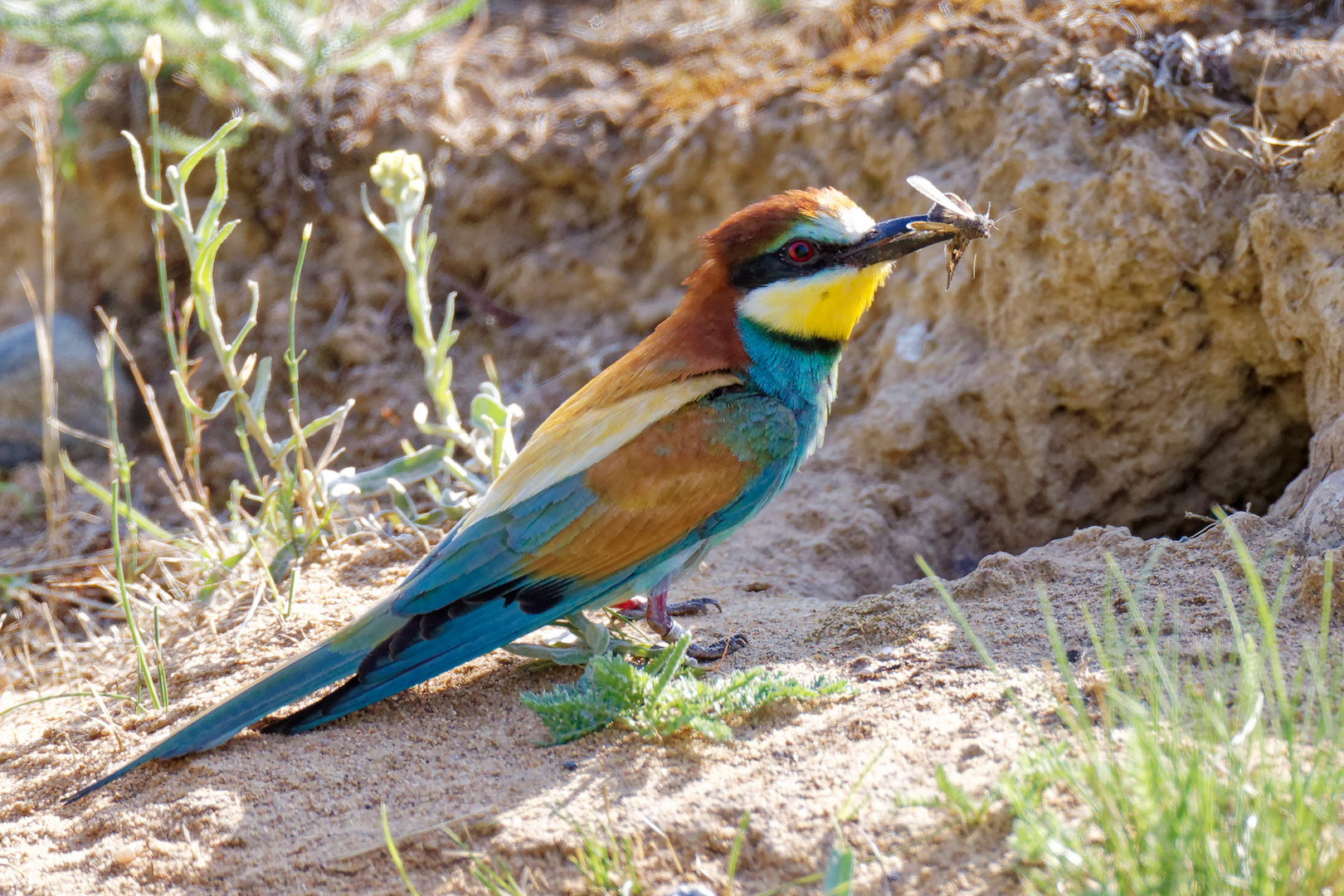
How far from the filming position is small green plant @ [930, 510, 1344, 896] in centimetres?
155

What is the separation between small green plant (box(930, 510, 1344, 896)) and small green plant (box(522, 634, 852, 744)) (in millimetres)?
539

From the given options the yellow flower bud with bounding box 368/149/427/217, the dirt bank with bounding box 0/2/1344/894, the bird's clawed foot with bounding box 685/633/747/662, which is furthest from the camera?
the yellow flower bud with bounding box 368/149/427/217

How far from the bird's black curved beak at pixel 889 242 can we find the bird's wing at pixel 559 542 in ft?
1.58

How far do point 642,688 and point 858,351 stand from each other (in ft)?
7.76

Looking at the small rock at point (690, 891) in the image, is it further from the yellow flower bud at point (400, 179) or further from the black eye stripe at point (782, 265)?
the yellow flower bud at point (400, 179)

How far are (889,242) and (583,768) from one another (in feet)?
5.32

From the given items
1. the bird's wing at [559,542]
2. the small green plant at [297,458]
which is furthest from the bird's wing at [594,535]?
the small green plant at [297,458]

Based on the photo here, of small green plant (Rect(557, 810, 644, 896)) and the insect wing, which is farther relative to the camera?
the insect wing

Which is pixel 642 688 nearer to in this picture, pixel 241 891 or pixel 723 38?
pixel 241 891

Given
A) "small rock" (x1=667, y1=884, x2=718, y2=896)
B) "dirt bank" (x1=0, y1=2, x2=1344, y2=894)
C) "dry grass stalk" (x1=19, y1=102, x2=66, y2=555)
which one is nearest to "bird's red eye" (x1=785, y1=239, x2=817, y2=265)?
"dirt bank" (x1=0, y1=2, x2=1344, y2=894)

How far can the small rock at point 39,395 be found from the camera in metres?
5.02

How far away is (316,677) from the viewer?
8.75 feet

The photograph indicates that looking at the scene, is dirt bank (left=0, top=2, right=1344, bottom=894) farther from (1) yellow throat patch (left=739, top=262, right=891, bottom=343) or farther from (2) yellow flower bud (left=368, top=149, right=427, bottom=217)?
(2) yellow flower bud (left=368, top=149, right=427, bottom=217)

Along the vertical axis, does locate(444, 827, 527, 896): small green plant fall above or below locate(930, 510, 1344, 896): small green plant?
below
